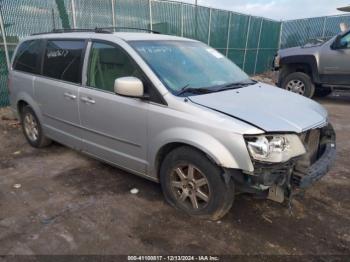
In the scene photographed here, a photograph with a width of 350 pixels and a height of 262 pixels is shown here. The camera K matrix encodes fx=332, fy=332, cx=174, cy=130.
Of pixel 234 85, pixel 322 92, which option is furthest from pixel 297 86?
pixel 234 85

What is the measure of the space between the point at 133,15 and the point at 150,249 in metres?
8.06

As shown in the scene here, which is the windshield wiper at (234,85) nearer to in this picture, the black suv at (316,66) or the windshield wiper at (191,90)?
the windshield wiper at (191,90)

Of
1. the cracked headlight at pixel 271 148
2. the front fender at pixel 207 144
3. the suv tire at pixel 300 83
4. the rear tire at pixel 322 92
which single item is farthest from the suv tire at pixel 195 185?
the rear tire at pixel 322 92

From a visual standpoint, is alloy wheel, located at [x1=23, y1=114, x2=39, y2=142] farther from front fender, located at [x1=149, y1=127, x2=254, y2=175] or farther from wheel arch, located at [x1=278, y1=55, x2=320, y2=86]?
wheel arch, located at [x1=278, y1=55, x2=320, y2=86]

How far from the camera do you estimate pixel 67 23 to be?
8164 millimetres

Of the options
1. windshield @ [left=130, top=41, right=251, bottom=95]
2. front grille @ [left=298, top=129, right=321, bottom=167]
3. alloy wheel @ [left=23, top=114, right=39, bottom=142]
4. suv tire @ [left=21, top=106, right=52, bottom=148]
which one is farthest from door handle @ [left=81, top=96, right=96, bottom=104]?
front grille @ [left=298, top=129, right=321, bottom=167]

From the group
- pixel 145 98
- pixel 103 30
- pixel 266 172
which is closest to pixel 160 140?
pixel 145 98

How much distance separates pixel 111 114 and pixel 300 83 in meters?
7.22

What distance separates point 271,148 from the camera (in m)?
2.78

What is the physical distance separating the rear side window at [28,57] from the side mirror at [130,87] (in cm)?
214

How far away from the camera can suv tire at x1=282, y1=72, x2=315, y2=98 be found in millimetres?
9195

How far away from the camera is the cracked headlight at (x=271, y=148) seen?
276cm

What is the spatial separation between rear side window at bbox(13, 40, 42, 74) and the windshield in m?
1.94

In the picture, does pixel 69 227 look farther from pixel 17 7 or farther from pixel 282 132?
pixel 17 7
